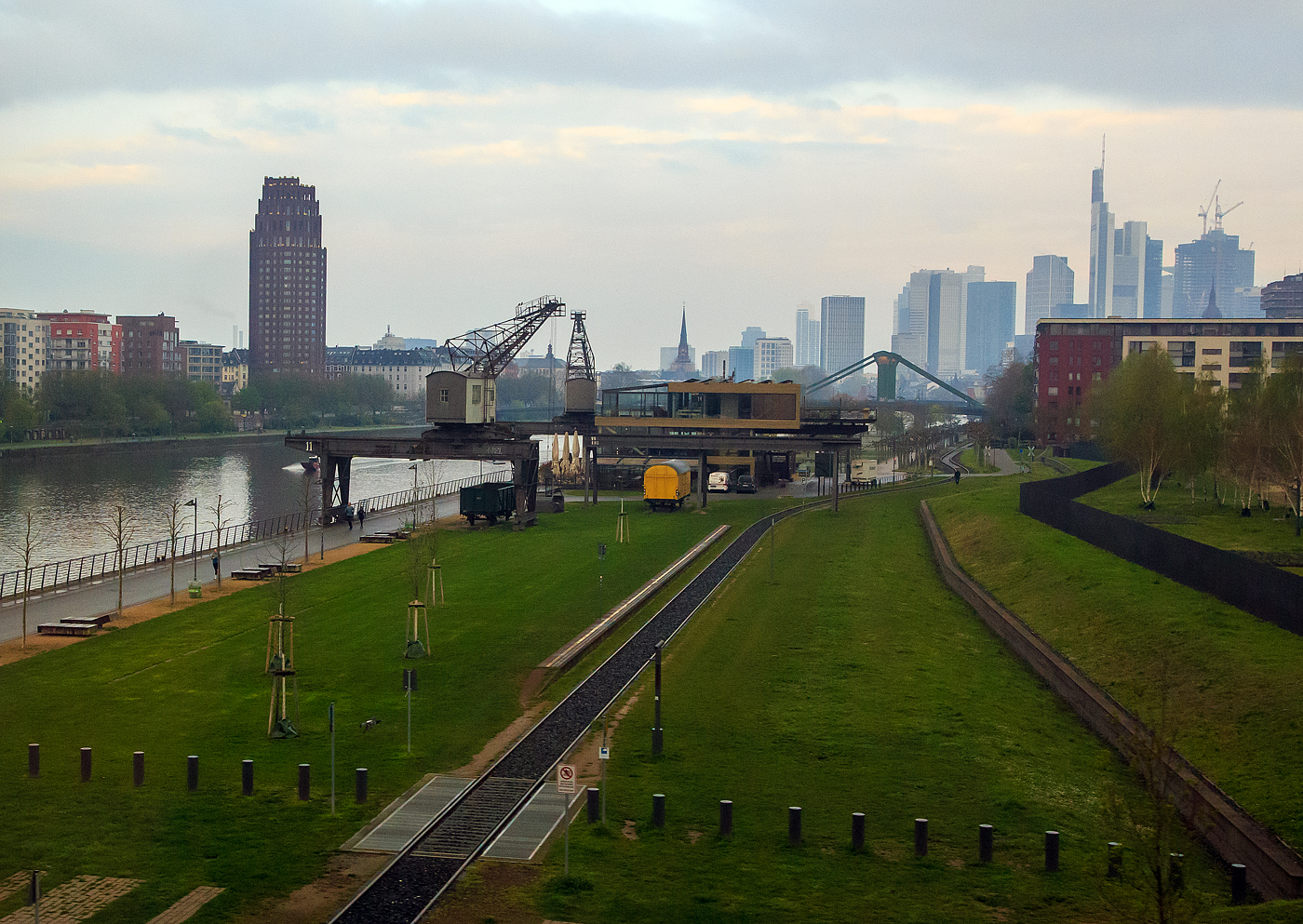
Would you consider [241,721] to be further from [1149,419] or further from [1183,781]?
[1149,419]

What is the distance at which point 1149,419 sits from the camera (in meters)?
72.8

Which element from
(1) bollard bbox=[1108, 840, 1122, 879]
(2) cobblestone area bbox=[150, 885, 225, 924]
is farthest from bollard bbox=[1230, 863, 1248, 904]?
(2) cobblestone area bbox=[150, 885, 225, 924]

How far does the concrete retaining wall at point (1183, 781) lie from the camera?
2067cm

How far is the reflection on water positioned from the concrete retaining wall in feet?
164

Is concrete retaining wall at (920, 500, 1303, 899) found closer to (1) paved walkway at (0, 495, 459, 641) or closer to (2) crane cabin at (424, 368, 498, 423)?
(1) paved walkway at (0, 495, 459, 641)

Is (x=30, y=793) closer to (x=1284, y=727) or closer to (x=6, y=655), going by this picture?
(x=6, y=655)

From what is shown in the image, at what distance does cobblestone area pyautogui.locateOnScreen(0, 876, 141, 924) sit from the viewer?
688 inches

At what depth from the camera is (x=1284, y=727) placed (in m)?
27.8

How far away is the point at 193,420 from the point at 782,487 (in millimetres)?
120189

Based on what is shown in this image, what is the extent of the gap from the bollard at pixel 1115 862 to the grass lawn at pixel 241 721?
41.8ft

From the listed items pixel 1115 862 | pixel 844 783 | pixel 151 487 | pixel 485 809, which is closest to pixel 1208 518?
pixel 844 783

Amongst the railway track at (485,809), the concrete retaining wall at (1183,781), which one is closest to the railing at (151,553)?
the railway track at (485,809)

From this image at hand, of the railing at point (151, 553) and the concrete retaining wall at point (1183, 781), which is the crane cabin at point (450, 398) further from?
the concrete retaining wall at point (1183, 781)

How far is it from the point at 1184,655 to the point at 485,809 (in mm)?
21983
